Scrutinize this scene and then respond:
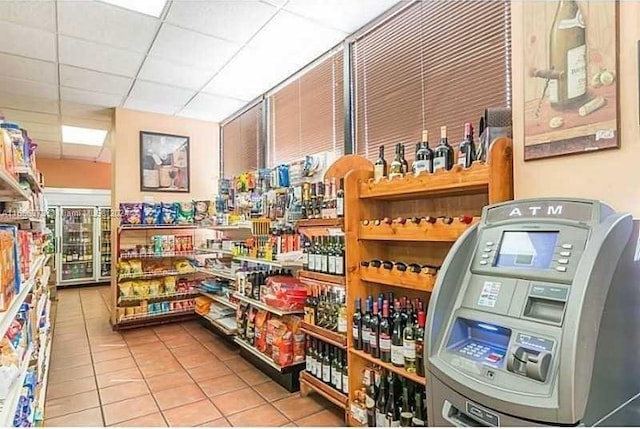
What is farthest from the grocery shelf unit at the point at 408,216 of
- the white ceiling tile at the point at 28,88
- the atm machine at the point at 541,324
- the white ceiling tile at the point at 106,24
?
the white ceiling tile at the point at 28,88

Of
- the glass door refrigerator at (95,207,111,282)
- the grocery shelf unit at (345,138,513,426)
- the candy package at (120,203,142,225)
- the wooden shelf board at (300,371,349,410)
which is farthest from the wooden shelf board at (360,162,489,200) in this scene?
the glass door refrigerator at (95,207,111,282)

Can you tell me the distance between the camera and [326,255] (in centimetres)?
274

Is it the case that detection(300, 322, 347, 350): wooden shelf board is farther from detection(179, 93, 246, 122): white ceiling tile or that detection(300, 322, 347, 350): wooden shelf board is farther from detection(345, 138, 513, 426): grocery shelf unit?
detection(179, 93, 246, 122): white ceiling tile

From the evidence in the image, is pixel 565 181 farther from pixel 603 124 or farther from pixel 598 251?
pixel 598 251

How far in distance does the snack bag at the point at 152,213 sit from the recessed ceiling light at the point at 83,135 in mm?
2277

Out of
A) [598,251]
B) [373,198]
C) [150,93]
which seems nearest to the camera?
[598,251]

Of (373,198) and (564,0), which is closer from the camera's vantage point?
(564,0)

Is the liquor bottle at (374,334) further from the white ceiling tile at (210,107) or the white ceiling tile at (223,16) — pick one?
the white ceiling tile at (210,107)

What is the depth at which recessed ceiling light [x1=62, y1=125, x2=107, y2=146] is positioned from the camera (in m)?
6.43

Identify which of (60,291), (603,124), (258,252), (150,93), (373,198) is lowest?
(60,291)

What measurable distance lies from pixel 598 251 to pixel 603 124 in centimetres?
67

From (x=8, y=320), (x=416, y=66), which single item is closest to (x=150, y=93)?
(x=416, y=66)

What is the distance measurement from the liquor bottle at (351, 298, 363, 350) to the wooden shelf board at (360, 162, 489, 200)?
2.42ft

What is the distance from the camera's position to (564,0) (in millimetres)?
1612
